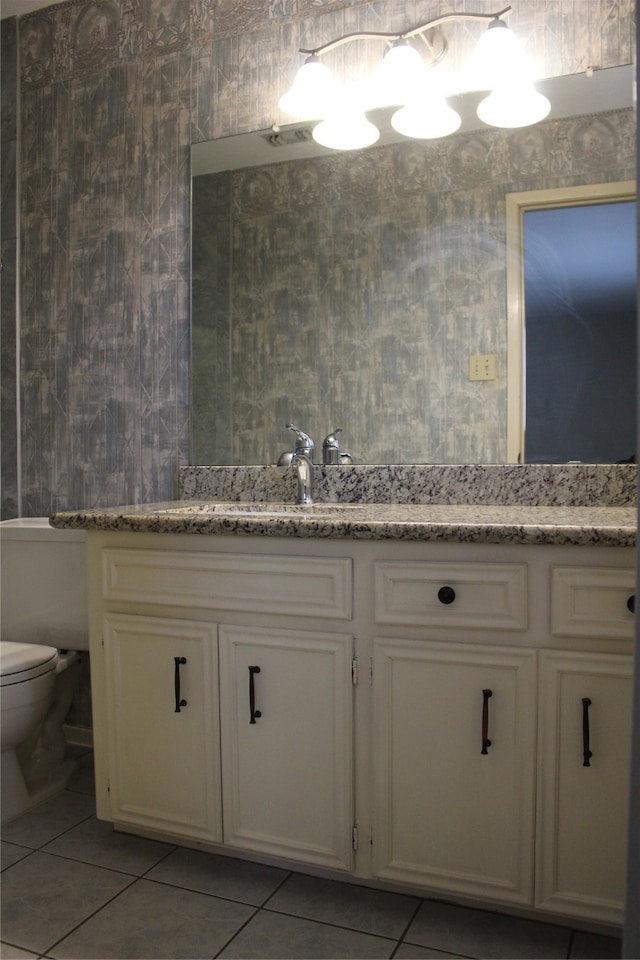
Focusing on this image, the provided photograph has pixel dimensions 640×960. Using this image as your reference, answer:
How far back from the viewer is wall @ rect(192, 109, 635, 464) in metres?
1.82

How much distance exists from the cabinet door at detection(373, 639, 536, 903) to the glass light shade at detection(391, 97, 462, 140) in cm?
133

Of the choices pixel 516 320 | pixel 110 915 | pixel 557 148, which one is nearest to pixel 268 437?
pixel 516 320

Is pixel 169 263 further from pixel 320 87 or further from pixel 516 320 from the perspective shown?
pixel 516 320

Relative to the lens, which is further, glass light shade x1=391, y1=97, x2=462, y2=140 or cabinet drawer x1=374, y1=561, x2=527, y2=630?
glass light shade x1=391, y1=97, x2=462, y2=140

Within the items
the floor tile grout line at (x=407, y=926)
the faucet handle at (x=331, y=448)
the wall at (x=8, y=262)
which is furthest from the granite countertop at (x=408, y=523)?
the wall at (x=8, y=262)

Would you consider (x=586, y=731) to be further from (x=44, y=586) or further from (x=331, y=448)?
(x=44, y=586)

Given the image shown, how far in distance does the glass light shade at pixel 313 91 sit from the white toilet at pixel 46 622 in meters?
1.37

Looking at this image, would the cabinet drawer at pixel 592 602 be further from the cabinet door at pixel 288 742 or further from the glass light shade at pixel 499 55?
the glass light shade at pixel 499 55


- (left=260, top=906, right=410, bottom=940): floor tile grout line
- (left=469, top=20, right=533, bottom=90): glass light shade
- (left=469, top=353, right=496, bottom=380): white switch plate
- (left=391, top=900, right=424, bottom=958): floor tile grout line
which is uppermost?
(left=469, top=20, right=533, bottom=90): glass light shade

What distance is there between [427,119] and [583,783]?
64.1 inches

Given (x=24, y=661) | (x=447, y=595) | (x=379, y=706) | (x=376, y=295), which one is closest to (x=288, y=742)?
(x=379, y=706)

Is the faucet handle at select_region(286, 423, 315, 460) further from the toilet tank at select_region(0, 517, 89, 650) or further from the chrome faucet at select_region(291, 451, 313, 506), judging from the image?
the toilet tank at select_region(0, 517, 89, 650)

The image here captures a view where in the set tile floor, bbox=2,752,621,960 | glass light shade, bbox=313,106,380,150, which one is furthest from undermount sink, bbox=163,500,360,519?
glass light shade, bbox=313,106,380,150

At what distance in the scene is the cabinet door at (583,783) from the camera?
1.32 meters
